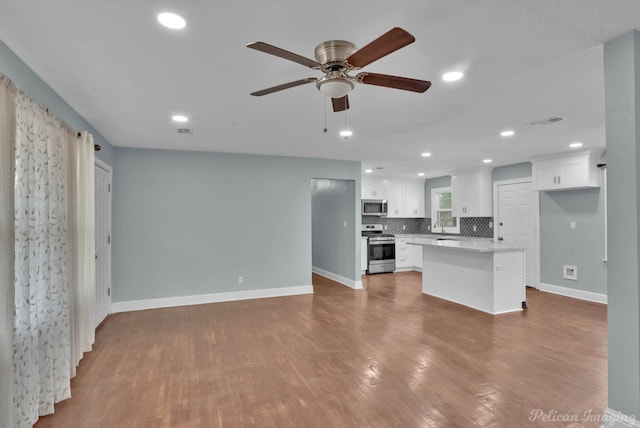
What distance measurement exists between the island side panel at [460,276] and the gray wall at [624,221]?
8.51 ft

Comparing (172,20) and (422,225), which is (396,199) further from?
(172,20)

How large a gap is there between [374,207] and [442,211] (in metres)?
1.87

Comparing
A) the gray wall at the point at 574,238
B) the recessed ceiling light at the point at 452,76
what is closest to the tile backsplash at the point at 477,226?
the gray wall at the point at 574,238

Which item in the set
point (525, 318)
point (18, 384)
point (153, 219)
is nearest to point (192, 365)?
point (18, 384)

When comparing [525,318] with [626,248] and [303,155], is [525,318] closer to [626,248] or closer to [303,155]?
[626,248]

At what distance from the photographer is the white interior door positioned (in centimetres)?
412

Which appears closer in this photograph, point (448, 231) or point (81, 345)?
point (81, 345)

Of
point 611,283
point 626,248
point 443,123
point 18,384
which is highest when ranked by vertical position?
point 443,123

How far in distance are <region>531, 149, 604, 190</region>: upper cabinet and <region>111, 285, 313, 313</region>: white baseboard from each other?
14.8 ft

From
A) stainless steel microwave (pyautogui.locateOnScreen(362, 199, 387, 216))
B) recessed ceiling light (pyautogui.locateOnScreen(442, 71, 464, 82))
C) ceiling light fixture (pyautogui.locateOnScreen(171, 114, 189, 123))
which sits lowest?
stainless steel microwave (pyautogui.locateOnScreen(362, 199, 387, 216))

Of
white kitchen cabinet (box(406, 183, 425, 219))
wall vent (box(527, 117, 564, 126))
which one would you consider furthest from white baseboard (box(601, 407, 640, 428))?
white kitchen cabinet (box(406, 183, 425, 219))

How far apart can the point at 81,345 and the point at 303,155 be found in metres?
3.97

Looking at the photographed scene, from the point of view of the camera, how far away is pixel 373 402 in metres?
2.40

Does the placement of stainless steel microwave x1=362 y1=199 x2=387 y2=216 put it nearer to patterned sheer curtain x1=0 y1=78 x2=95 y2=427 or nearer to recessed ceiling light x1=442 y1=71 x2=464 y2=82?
recessed ceiling light x1=442 y1=71 x2=464 y2=82
